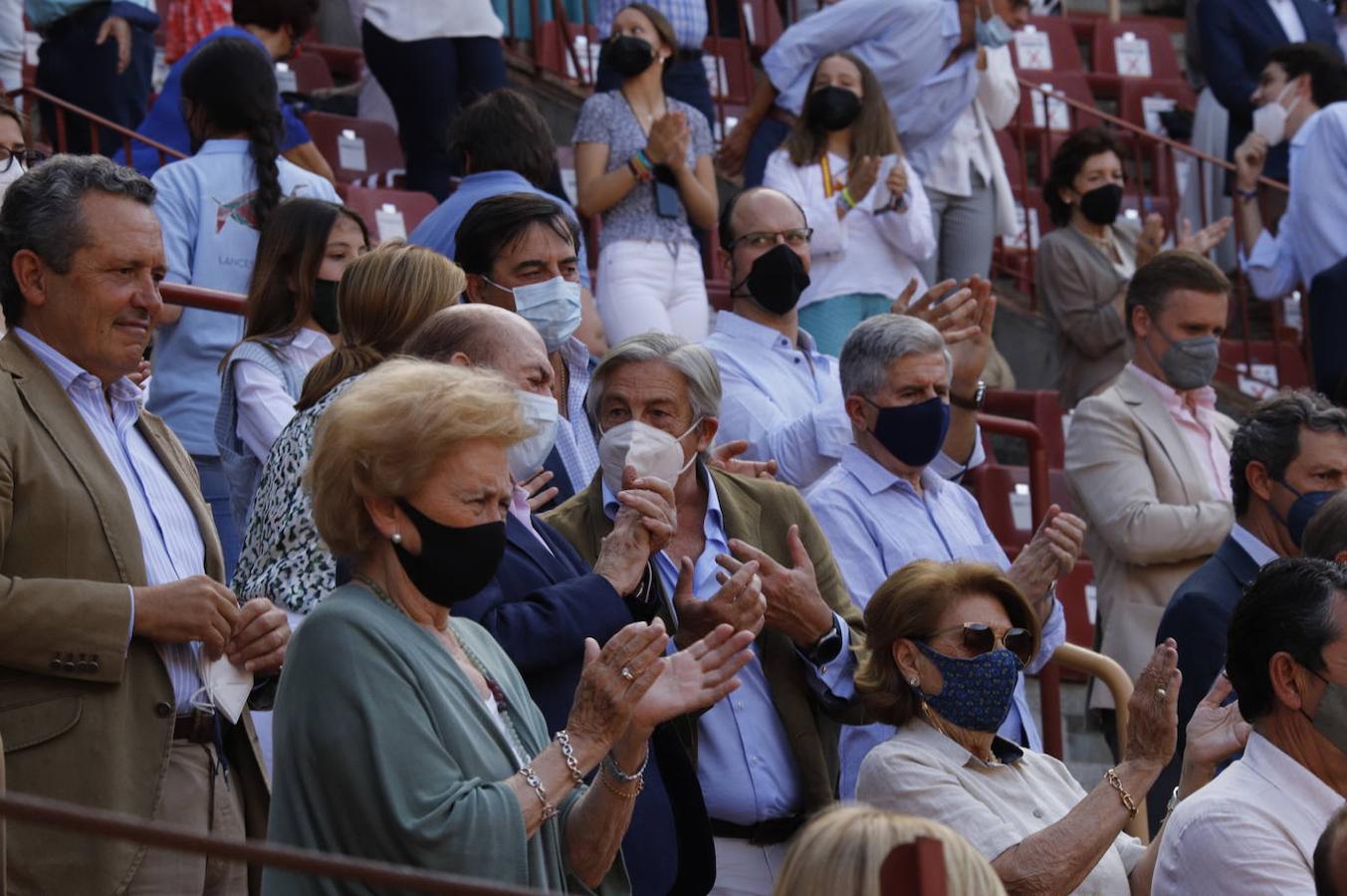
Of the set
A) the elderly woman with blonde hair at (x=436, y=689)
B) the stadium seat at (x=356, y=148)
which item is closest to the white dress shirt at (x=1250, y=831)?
the elderly woman with blonde hair at (x=436, y=689)

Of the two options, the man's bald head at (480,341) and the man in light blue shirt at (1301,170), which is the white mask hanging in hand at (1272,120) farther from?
the man's bald head at (480,341)

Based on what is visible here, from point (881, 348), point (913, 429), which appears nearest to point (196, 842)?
point (913, 429)

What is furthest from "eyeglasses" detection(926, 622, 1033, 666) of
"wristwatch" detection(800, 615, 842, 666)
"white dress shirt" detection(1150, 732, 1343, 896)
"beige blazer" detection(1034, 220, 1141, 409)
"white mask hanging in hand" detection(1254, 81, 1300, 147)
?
"white mask hanging in hand" detection(1254, 81, 1300, 147)

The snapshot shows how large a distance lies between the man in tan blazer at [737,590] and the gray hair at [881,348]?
699mm

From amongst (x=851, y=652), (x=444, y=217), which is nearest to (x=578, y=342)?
(x=444, y=217)

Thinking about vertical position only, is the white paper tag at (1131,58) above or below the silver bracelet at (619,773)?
below

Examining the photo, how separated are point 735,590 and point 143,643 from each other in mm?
1064

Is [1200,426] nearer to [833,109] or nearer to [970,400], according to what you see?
[970,400]

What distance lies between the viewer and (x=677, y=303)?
23.9 ft

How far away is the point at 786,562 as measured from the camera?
14.6 ft

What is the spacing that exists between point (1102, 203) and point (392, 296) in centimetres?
489

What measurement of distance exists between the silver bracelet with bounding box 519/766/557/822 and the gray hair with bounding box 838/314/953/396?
224 cm

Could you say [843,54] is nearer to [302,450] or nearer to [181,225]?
[181,225]

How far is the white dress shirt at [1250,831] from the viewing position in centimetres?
383
